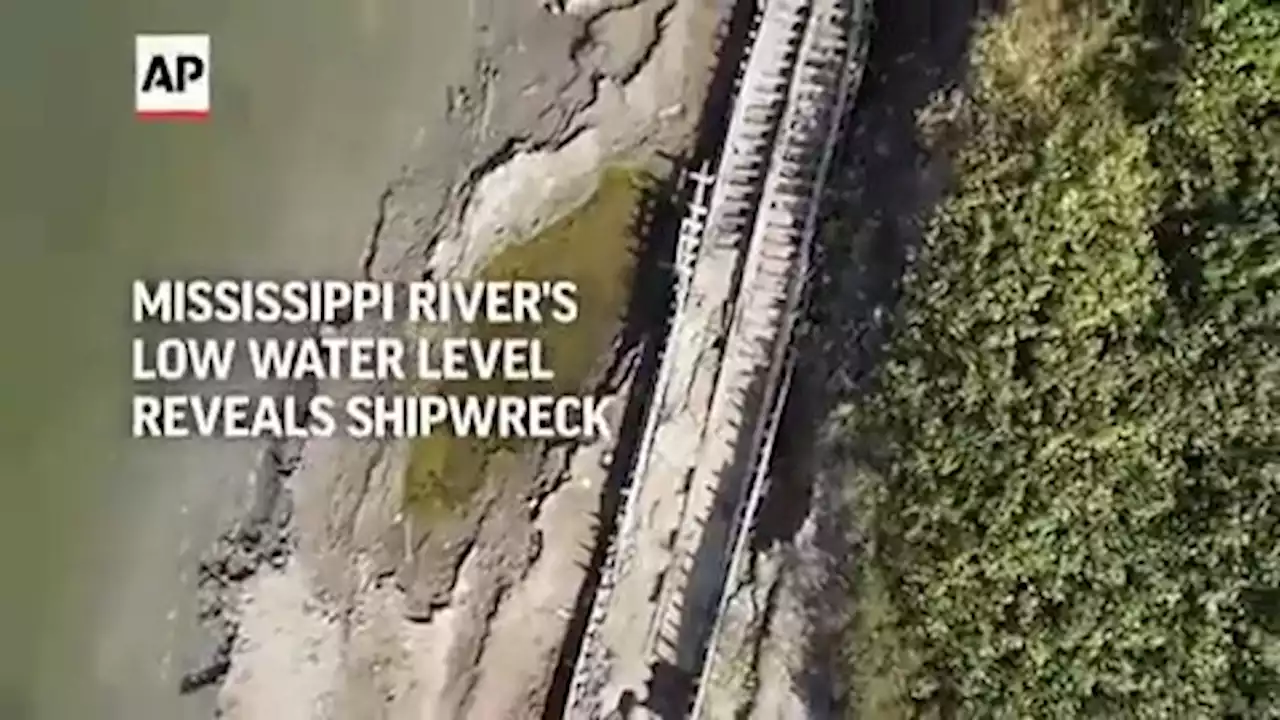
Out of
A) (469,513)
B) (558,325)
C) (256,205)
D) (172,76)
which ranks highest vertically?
(172,76)

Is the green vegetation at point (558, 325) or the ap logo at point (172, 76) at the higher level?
the ap logo at point (172, 76)

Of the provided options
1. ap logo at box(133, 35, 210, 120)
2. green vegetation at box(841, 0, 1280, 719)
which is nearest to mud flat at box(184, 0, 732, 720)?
ap logo at box(133, 35, 210, 120)

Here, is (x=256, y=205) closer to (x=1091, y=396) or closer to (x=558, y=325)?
(x=558, y=325)

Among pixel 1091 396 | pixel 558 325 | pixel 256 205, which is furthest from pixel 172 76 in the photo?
pixel 1091 396

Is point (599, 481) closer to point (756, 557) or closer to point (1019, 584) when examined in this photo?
point (756, 557)

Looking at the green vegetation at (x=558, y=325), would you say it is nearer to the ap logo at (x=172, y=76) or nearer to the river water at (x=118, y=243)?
the river water at (x=118, y=243)

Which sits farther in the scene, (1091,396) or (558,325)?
(558,325)

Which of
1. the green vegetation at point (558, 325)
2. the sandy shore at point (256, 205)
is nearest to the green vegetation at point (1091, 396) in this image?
the green vegetation at point (558, 325)
